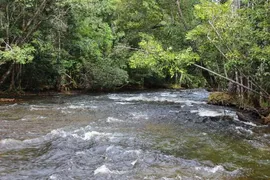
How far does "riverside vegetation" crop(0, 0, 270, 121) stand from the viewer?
12367mm

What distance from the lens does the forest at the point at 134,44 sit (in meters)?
12.4

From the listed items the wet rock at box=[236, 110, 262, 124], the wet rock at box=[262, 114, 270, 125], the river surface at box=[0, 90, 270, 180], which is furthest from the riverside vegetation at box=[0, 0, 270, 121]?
the river surface at box=[0, 90, 270, 180]

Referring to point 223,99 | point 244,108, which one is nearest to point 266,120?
point 244,108

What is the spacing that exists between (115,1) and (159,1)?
28.1 feet

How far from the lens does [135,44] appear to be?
31.4 m

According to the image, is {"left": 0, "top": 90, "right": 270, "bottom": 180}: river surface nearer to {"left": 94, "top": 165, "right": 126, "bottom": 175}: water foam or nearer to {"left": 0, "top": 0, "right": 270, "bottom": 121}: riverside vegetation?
{"left": 94, "top": 165, "right": 126, "bottom": 175}: water foam

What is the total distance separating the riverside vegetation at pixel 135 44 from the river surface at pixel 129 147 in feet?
7.56

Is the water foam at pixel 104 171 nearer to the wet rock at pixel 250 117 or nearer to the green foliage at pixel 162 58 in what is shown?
the green foliage at pixel 162 58

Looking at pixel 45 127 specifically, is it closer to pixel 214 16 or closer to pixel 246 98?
pixel 214 16

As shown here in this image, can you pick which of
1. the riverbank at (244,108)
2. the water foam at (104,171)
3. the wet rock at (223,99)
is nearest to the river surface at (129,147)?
the water foam at (104,171)

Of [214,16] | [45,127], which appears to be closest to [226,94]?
[214,16]

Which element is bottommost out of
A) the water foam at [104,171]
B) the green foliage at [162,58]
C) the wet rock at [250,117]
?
the water foam at [104,171]

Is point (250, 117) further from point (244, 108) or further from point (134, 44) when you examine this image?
point (134, 44)

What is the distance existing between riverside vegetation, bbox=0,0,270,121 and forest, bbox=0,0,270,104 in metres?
0.04
